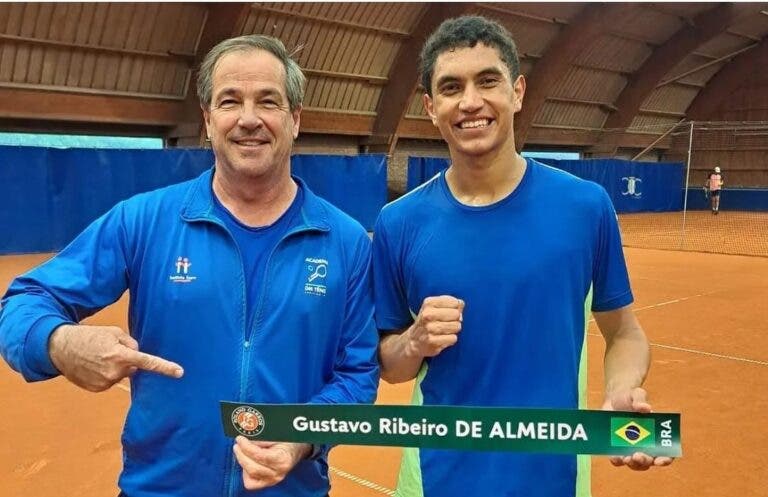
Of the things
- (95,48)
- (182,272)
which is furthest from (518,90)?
(95,48)

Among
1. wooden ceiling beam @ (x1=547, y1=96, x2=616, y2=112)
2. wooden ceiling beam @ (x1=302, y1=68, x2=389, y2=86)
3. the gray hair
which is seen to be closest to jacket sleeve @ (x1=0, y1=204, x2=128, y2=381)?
the gray hair

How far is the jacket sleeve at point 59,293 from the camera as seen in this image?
5.56 feet

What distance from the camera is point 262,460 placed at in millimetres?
1689

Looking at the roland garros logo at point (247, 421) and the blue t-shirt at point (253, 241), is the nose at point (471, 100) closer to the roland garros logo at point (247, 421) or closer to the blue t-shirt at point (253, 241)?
the blue t-shirt at point (253, 241)

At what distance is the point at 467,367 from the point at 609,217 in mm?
645

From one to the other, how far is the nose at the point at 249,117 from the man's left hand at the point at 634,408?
1333 millimetres

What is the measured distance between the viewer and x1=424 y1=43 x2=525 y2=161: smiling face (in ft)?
6.41

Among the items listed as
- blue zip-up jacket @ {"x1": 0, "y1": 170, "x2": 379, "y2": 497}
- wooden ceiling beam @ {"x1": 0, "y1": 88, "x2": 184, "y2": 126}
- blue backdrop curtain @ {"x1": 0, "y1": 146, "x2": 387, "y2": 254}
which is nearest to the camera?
blue zip-up jacket @ {"x1": 0, "y1": 170, "x2": 379, "y2": 497}

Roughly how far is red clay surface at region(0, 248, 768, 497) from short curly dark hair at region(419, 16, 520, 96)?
264 cm

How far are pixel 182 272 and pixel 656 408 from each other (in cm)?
440

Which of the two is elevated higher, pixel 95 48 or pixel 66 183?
pixel 95 48

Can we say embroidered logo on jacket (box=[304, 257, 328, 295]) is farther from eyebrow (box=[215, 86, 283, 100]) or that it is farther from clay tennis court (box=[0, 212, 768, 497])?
clay tennis court (box=[0, 212, 768, 497])

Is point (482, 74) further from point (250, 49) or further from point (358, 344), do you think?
point (358, 344)

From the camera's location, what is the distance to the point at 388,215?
2090mm
